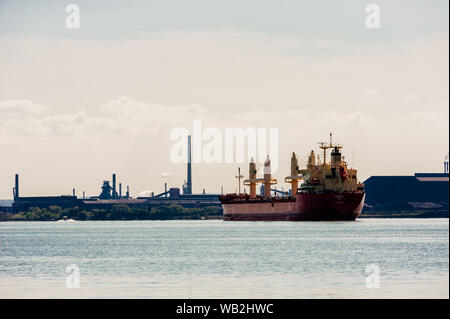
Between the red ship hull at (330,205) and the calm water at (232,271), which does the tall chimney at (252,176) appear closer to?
the red ship hull at (330,205)

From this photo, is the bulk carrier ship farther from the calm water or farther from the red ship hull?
the calm water

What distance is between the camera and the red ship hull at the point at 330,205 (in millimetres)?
132750

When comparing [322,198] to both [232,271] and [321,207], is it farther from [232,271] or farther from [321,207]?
[232,271]

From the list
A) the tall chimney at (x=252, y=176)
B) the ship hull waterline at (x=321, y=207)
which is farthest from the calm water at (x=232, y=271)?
the tall chimney at (x=252, y=176)

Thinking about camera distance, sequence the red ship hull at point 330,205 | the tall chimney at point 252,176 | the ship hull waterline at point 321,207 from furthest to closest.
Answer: the tall chimney at point 252,176 → the ship hull waterline at point 321,207 → the red ship hull at point 330,205

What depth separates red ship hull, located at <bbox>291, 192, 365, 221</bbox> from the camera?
132750mm

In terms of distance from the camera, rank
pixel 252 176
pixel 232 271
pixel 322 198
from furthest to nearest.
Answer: pixel 252 176, pixel 322 198, pixel 232 271

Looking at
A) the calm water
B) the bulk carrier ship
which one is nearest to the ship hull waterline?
the bulk carrier ship

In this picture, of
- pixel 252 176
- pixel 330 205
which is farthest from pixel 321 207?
pixel 252 176

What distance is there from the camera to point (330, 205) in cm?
13288

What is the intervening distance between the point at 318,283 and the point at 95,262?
20303 mm

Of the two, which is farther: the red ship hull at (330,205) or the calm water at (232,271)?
the red ship hull at (330,205)

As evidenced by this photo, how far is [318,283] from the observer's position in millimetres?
41844
